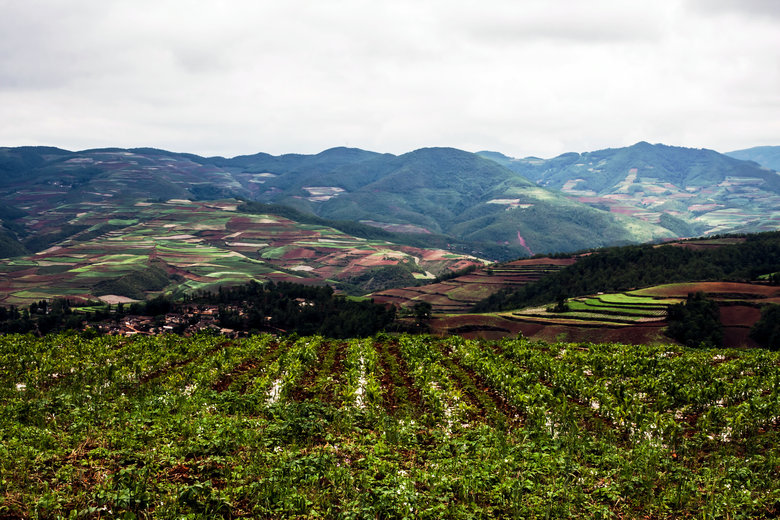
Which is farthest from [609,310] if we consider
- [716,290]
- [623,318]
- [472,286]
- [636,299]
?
[472,286]

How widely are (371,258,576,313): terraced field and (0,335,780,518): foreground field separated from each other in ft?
422

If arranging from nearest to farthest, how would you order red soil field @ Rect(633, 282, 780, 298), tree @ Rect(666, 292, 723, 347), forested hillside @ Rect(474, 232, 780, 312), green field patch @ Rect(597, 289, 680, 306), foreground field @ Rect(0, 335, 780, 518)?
foreground field @ Rect(0, 335, 780, 518)
tree @ Rect(666, 292, 723, 347)
red soil field @ Rect(633, 282, 780, 298)
green field patch @ Rect(597, 289, 680, 306)
forested hillside @ Rect(474, 232, 780, 312)

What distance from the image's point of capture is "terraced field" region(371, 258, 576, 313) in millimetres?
160500

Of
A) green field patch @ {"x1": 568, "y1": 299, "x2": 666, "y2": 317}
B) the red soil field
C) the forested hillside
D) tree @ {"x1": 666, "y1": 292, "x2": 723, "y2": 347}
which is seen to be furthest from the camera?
the forested hillside

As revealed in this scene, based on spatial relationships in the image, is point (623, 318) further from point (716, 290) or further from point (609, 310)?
point (716, 290)

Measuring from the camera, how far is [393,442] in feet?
50.4

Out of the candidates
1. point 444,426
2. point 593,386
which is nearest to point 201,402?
point 444,426

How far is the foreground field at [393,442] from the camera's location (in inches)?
432

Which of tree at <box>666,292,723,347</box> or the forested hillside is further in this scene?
the forested hillside

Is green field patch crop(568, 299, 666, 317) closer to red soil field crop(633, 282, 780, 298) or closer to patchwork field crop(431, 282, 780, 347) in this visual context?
patchwork field crop(431, 282, 780, 347)

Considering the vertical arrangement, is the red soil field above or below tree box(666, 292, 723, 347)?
above

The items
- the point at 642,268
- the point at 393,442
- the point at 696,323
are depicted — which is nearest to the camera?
the point at 393,442

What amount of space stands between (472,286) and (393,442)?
162625mm

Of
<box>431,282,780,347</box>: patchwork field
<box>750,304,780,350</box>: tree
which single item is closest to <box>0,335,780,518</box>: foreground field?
<box>431,282,780,347</box>: patchwork field
